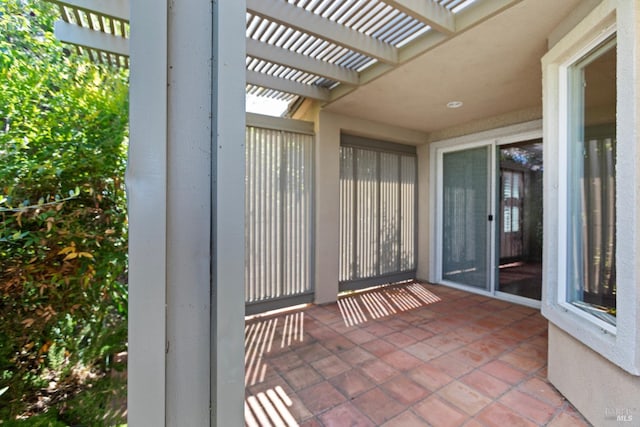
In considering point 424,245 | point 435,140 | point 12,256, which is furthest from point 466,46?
point 424,245

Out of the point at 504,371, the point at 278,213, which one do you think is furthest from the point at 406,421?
the point at 278,213

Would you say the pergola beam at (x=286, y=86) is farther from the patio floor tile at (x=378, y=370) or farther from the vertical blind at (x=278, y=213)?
the patio floor tile at (x=378, y=370)

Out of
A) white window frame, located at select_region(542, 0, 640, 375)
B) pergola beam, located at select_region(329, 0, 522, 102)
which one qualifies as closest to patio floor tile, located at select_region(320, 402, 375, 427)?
white window frame, located at select_region(542, 0, 640, 375)

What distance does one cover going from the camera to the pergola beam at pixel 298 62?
2469 millimetres

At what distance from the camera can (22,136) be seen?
0.96 metres

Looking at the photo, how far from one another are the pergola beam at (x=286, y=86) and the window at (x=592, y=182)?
7.63 feet

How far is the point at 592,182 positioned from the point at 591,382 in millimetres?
1225

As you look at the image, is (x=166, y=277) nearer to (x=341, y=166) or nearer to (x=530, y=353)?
(x=530, y=353)

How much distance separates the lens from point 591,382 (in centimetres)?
162

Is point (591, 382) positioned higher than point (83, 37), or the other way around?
point (83, 37)

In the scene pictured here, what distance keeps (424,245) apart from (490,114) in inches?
88.4

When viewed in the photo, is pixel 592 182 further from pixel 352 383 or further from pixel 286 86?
pixel 286 86

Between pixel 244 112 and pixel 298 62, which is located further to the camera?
pixel 298 62

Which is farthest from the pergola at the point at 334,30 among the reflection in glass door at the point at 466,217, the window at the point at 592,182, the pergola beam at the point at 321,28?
the reflection in glass door at the point at 466,217
